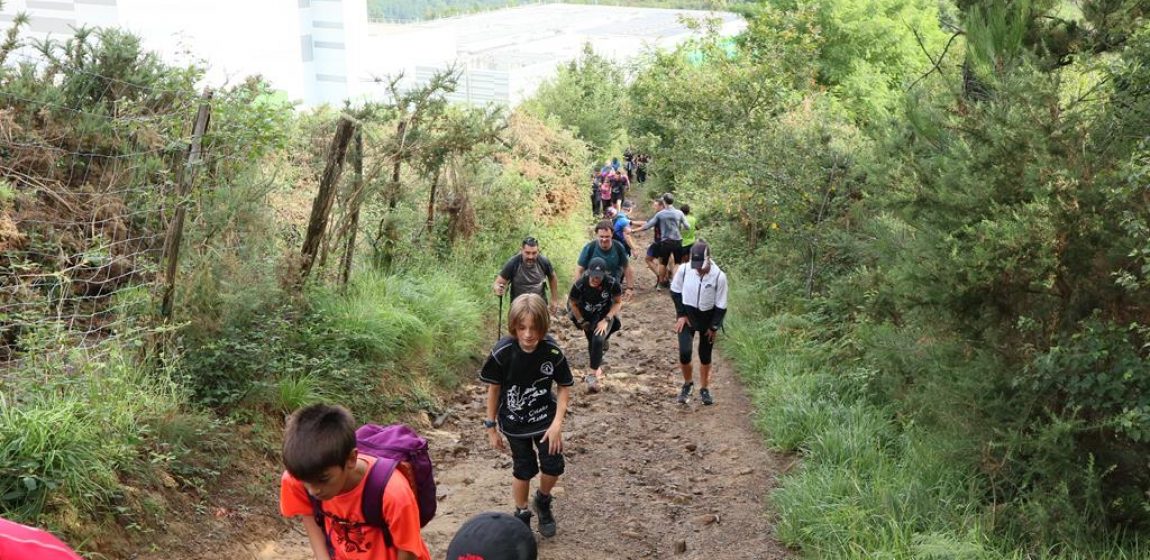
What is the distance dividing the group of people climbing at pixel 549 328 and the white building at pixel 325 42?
44.2 ft

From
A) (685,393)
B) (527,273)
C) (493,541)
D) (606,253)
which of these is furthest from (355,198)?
(493,541)

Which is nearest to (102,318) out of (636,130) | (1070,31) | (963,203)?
(963,203)

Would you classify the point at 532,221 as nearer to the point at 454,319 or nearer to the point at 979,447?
the point at 454,319

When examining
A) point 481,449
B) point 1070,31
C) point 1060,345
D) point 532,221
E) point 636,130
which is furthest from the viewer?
point 636,130

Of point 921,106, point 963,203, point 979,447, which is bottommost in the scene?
point 979,447

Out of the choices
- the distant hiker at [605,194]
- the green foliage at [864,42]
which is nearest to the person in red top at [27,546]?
the distant hiker at [605,194]

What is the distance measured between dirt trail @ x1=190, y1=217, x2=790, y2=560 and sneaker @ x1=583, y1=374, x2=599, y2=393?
0.08m

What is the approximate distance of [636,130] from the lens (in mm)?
26234

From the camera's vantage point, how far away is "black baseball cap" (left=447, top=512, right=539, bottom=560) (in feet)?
9.26

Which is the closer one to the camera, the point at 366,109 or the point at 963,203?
the point at 963,203

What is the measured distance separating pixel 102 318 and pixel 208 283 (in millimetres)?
731

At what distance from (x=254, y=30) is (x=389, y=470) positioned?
3858cm

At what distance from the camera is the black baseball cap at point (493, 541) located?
282 cm

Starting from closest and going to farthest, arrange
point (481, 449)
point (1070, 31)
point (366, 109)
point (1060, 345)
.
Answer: point (1060, 345)
point (1070, 31)
point (481, 449)
point (366, 109)
